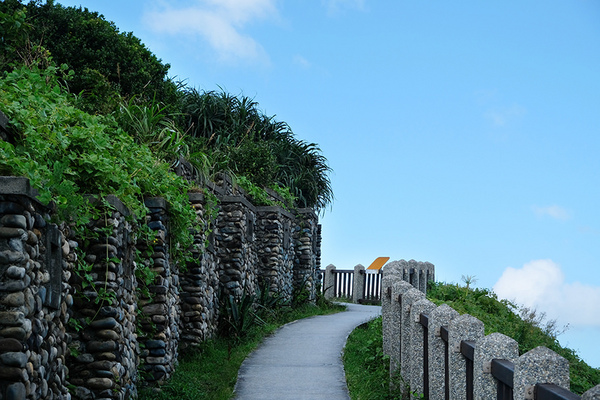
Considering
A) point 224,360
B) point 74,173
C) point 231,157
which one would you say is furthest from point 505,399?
point 231,157

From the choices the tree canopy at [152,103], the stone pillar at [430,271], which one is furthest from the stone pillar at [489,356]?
the stone pillar at [430,271]

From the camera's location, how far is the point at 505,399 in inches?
195

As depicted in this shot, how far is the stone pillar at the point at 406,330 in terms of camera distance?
9.02 m

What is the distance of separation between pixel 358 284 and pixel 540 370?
71.8 feet

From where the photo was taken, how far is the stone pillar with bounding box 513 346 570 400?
13.8 feet

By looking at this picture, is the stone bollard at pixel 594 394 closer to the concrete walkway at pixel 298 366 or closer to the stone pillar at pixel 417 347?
the stone pillar at pixel 417 347

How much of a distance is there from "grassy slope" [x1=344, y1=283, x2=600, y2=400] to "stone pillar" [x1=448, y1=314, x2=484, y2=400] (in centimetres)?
312

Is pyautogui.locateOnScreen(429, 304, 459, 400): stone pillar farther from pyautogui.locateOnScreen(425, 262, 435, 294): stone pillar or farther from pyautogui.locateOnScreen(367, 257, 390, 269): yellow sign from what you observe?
pyautogui.locateOnScreen(367, 257, 390, 269): yellow sign

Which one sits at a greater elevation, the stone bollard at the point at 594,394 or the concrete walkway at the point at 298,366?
the stone bollard at the point at 594,394

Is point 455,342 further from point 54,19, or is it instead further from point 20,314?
point 54,19

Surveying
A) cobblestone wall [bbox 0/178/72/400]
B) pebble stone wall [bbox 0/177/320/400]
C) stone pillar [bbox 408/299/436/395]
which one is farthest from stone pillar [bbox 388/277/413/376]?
cobblestone wall [bbox 0/178/72/400]

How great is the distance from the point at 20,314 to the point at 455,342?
382 cm

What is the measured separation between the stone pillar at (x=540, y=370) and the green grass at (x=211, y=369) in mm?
5759

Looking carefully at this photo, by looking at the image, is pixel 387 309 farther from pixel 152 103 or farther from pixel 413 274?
pixel 413 274
